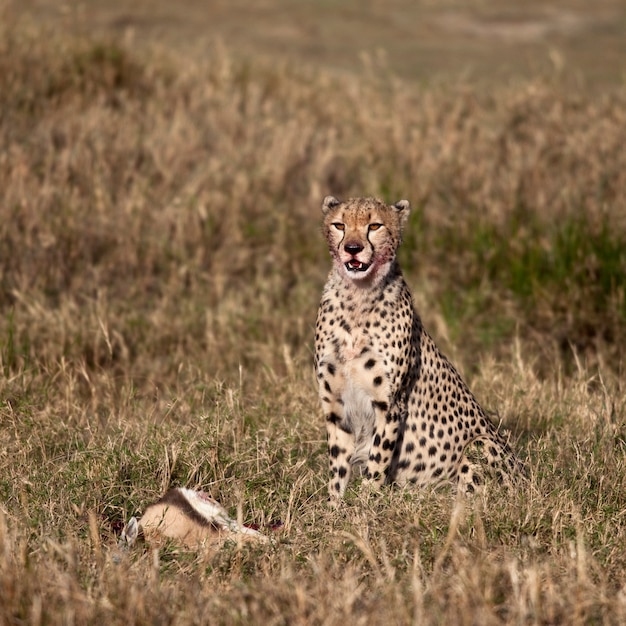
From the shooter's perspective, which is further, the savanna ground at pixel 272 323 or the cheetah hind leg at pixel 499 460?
the cheetah hind leg at pixel 499 460

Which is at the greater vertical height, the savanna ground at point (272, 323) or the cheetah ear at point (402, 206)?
the cheetah ear at point (402, 206)

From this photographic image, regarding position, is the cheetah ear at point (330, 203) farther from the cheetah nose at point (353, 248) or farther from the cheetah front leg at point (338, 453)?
the cheetah front leg at point (338, 453)

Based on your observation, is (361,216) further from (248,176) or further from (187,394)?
(248,176)

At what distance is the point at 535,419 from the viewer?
401 cm

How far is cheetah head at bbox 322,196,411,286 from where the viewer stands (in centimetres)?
318

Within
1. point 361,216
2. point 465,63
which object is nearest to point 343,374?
point 361,216

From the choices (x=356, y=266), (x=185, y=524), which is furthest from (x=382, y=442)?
(x=185, y=524)

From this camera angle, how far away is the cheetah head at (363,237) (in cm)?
318

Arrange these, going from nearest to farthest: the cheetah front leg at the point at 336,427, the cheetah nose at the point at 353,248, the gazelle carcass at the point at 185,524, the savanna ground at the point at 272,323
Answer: the savanna ground at the point at 272,323
the gazelle carcass at the point at 185,524
the cheetah nose at the point at 353,248
the cheetah front leg at the point at 336,427

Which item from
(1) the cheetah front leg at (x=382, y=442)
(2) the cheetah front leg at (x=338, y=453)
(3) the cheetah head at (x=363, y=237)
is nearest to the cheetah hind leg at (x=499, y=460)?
(1) the cheetah front leg at (x=382, y=442)

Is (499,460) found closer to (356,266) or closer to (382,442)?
(382,442)

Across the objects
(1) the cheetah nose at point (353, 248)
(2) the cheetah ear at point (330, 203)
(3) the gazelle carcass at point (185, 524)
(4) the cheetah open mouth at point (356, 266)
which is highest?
(2) the cheetah ear at point (330, 203)

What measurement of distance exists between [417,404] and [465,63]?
844 centimetres

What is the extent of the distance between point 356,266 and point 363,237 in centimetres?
9
